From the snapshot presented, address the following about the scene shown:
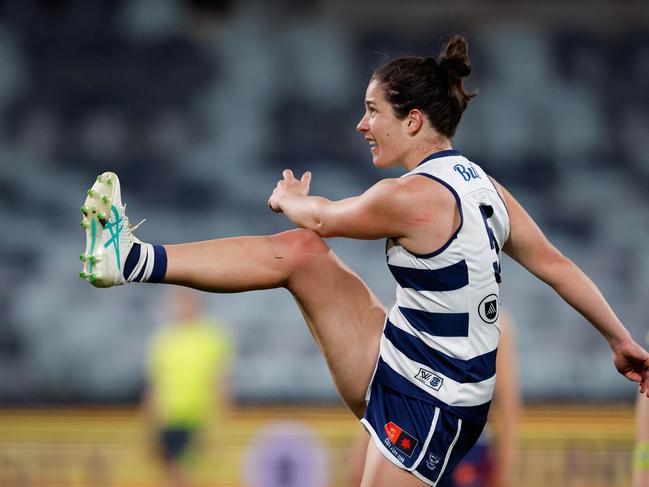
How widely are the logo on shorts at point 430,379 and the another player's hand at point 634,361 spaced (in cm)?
73

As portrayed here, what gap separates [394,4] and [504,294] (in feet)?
9.06

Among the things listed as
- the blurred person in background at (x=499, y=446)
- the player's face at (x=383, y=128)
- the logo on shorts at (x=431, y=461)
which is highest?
the player's face at (x=383, y=128)

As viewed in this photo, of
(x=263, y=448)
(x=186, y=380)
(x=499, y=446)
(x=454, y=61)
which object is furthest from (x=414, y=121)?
(x=263, y=448)

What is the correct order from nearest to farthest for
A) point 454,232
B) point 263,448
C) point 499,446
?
point 454,232 < point 499,446 < point 263,448

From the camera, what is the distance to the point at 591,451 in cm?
745

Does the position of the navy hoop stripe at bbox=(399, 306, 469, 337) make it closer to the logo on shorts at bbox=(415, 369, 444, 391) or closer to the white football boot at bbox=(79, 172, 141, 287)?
the logo on shorts at bbox=(415, 369, 444, 391)

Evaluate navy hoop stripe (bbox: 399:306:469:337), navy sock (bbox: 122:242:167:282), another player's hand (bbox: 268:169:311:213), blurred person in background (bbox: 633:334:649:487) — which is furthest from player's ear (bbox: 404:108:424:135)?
blurred person in background (bbox: 633:334:649:487)

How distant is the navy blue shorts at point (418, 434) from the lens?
3.26m

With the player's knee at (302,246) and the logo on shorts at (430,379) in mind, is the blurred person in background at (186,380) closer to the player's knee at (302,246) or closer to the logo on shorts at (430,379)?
the player's knee at (302,246)

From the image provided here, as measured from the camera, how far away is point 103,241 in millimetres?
3270

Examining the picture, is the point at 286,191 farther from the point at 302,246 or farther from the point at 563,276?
the point at 563,276

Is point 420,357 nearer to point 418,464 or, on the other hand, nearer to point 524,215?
point 418,464

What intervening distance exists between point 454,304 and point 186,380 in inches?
163

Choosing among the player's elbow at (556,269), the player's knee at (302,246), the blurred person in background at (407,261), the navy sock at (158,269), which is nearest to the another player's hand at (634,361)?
the player's elbow at (556,269)
